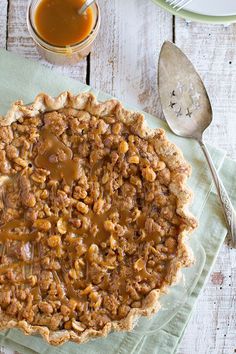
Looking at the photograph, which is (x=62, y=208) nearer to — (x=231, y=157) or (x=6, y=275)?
(x=6, y=275)

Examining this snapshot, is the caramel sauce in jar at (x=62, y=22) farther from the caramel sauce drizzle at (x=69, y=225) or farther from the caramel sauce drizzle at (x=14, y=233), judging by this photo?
the caramel sauce drizzle at (x=14, y=233)

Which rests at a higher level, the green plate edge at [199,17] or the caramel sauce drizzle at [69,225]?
the green plate edge at [199,17]

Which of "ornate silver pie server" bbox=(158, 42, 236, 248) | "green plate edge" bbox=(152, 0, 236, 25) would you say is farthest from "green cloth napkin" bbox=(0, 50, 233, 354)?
"green plate edge" bbox=(152, 0, 236, 25)

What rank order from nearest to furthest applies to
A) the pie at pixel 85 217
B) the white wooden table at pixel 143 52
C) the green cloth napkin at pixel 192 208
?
1. the pie at pixel 85 217
2. the green cloth napkin at pixel 192 208
3. the white wooden table at pixel 143 52

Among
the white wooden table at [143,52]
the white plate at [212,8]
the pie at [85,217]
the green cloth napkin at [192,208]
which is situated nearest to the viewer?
the pie at [85,217]

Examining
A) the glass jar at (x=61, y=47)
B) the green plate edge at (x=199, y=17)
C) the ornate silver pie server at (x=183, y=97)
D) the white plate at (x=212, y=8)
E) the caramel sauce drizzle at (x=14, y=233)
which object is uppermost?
the white plate at (x=212, y=8)

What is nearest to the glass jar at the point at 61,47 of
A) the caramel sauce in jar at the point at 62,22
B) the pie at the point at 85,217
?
the caramel sauce in jar at the point at 62,22

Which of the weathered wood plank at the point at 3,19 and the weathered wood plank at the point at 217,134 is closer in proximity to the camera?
the weathered wood plank at the point at 217,134
